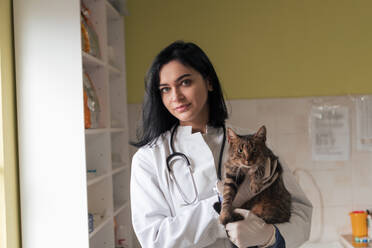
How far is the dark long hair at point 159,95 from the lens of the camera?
1.19m

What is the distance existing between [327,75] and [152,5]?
1.31 meters

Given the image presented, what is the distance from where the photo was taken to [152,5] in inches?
104

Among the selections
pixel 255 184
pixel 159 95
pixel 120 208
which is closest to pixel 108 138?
pixel 120 208

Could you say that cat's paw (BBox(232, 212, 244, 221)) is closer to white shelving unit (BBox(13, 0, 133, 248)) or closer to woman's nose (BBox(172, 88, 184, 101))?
woman's nose (BBox(172, 88, 184, 101))

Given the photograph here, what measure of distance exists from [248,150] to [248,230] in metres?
0.21

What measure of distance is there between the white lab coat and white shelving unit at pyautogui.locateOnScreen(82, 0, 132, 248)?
0.71 m

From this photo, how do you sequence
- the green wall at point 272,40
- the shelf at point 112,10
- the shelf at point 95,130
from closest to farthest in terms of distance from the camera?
the shelf at point 95,130, the shelf at point 112,10, the green wall at point 272,40

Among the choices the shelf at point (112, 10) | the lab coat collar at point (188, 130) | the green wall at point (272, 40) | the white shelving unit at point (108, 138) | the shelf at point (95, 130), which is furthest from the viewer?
the green wall at point (272, 40)

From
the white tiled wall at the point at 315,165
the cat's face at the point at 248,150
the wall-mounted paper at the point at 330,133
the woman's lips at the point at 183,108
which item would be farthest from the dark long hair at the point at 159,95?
the wall-mounted paper at the point at 330,133

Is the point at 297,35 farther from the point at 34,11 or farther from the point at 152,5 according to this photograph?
the point at 34,11

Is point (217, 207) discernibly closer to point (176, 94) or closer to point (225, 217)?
point (225, 217)

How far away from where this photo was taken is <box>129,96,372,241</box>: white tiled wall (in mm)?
2621

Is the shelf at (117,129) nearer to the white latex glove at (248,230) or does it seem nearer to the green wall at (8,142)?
the green wall at (8,142)

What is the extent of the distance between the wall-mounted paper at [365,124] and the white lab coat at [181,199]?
5.46 feet
